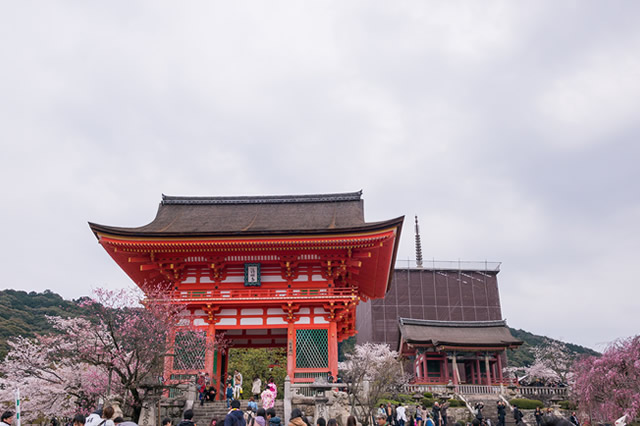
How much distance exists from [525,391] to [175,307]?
2708cm

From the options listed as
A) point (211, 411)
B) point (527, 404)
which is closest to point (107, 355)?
point (211, 411)

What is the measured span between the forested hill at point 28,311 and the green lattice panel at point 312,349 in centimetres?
2777

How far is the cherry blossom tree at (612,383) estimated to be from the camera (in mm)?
17188

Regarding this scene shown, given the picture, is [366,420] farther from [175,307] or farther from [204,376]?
[175,307]

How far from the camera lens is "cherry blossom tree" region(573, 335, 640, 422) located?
56.4ft

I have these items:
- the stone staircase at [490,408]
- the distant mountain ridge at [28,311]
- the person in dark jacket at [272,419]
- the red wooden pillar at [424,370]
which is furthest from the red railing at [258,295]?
the red wooden pillar at [424,370]

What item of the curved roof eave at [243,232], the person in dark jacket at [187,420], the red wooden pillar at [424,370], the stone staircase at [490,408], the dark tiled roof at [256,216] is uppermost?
the dark tiled roof at [256,216]

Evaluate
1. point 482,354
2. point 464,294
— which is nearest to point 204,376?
point 482,354

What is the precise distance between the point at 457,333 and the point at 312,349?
111ft

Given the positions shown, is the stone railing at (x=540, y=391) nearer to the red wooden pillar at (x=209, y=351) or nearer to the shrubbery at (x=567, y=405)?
the shrubbery at (x=567, y=405)

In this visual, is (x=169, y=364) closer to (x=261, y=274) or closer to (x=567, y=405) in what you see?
(x=261, y=274)

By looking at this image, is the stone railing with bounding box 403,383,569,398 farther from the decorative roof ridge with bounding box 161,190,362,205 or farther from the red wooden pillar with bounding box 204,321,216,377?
the red wooden pillar with bounding box 204,321,216,377

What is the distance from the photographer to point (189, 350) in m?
21.7

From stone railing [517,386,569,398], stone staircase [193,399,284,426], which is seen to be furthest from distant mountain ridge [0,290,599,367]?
stone staircase [193,399,284,426]
